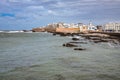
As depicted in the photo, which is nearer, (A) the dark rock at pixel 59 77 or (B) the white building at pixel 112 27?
(A) the dark rock at pixel 59 77

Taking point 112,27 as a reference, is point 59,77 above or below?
above

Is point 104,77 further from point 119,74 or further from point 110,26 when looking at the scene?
point 110,26

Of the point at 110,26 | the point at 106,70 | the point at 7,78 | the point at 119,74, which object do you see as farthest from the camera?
the point at 110,26

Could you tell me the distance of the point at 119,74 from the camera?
40.1 ft

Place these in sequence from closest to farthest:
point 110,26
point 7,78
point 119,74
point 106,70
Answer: point 7,78 < point 119,74 < point 106,70 < point 110,26

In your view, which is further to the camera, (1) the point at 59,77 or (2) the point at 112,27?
(2) the point at 112,27

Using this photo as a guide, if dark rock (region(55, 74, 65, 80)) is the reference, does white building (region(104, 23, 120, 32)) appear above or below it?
below

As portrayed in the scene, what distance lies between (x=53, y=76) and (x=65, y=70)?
1739 millimetres

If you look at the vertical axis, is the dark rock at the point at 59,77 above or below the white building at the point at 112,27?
above

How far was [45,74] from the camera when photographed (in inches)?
487

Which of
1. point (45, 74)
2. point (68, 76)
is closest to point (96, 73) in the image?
point (68, 76)

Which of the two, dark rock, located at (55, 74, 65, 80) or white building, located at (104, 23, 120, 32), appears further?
white building, located at (104, 23, 120, 32)

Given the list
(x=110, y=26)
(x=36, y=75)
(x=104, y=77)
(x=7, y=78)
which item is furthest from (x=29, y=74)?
(x=110, y=26)

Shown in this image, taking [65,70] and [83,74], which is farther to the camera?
[65,70]
